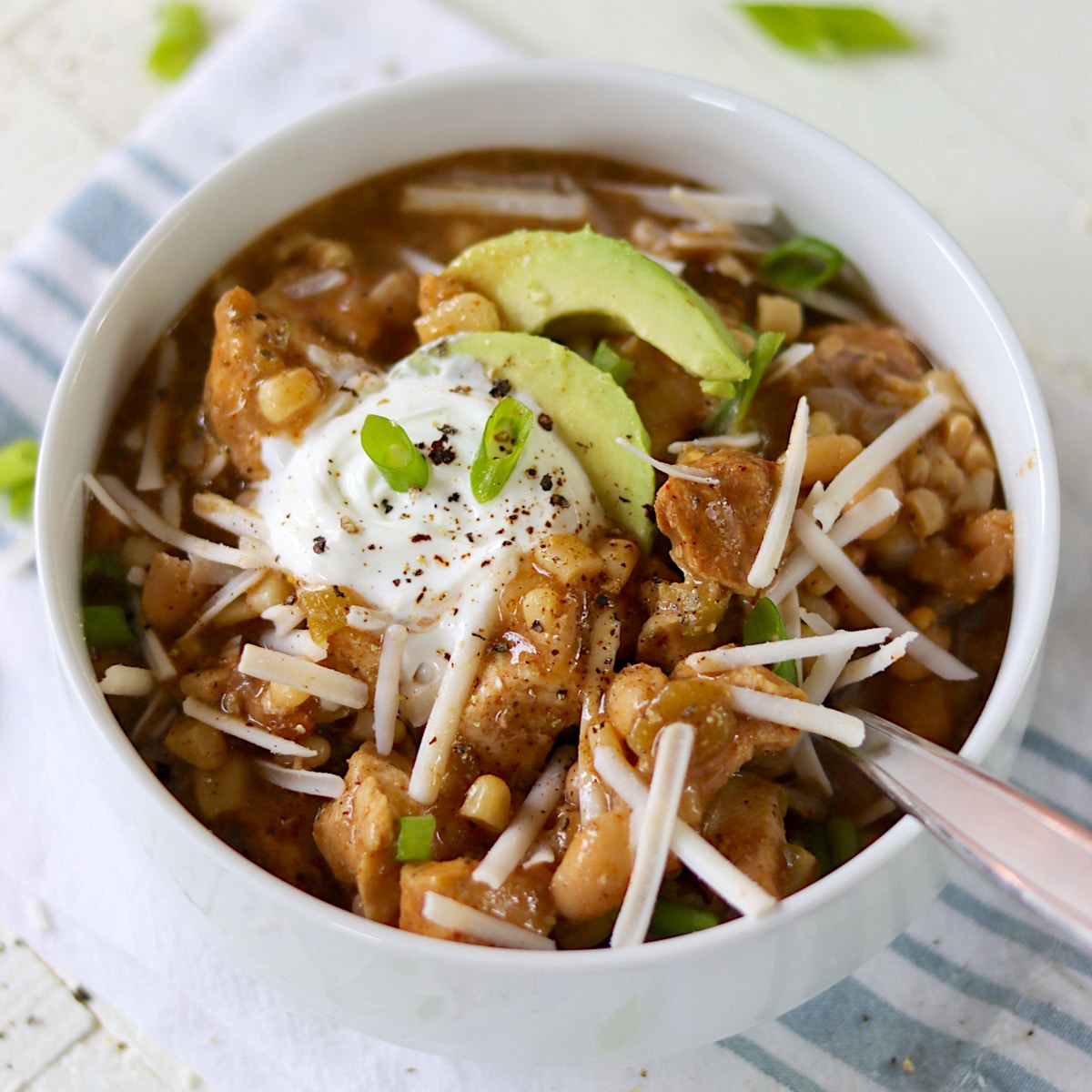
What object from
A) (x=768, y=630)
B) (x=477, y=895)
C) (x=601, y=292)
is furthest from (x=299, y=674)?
(x=601, y=292)

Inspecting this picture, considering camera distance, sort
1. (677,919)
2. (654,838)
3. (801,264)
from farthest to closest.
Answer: (801,264), (677,919), (654,838)

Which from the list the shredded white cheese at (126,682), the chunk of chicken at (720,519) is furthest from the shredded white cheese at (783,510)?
the shredded white cheese at (126,682)

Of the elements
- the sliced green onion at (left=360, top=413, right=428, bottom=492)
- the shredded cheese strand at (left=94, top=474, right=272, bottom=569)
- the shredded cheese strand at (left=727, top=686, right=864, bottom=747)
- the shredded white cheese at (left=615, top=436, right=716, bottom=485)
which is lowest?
the shredded cheese strand at (left=94, top=474, right=272, bottom=569)

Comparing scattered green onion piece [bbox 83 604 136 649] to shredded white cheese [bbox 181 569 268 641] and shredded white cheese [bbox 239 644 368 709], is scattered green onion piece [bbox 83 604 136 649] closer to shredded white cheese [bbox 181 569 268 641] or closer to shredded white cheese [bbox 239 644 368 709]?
shredded white cheese [bbox 181 569 268 641]

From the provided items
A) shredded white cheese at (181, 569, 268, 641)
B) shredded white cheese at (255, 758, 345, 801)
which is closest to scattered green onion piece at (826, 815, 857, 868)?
shredded white cheese at (255, 758, 345, 801)

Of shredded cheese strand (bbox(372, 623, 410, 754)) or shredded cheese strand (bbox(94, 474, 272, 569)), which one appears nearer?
shredded cheese strand (bbox(372, 623, 410, 754))

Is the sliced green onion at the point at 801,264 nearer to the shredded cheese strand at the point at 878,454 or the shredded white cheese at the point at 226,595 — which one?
the shredded cheese strand at the point at 878,454

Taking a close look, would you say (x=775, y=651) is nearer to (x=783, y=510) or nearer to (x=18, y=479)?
(x=783, y=510)
